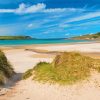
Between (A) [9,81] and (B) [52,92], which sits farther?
(A) [9,81]

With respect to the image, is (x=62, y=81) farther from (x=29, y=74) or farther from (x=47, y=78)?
(x=29, y=74)

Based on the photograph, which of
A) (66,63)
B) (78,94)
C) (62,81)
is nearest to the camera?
(78,94)

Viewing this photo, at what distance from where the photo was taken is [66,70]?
49.7 feet

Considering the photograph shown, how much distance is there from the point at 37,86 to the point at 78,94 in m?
2.52

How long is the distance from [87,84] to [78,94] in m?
1.29

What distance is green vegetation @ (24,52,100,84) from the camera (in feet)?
47.5

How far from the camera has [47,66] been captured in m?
16.9

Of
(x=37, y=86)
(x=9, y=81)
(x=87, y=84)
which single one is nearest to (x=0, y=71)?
(x=9, y=81)

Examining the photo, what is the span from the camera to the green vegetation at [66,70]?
14.5 metres

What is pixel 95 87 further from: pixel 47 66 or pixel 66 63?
pixel 47 66

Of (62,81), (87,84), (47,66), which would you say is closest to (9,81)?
(47,66)

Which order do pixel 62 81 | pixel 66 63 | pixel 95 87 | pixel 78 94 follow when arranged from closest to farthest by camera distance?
pixel 78 94 → pixel 95 87 → pixel 62 81 → pixel 66 63

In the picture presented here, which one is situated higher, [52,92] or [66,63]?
[66,63]

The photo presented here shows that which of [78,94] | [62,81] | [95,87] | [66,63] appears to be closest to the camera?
[78,94]
